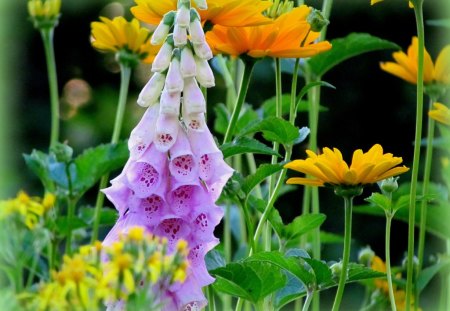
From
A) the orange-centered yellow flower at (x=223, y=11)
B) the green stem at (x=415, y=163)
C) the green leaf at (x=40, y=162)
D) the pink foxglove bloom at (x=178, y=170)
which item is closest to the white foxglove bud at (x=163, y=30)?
the pink foxglove bloom at (x=178, y=170)

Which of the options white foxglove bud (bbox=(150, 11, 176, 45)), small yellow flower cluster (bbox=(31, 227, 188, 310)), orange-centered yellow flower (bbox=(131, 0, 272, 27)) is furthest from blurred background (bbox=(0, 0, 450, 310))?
small yellow flower cluster (bbox=(31, 227, 188, 310))

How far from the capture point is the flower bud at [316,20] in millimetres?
1073

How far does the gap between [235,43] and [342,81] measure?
1800 millimetres

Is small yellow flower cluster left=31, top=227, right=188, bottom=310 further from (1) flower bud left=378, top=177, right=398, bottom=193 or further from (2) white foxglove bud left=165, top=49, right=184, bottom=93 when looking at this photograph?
(1) flower bud left=378, top=177, right=398, bottom=193

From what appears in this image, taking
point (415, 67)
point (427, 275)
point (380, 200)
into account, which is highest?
point (415, 67)

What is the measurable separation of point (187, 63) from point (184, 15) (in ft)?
0.12

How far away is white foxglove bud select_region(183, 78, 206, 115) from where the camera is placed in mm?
832

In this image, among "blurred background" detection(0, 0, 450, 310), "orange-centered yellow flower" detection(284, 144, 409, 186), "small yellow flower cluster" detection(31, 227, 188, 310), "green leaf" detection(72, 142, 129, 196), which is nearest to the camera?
"small yellow flower cluster" detection(31, 227, 188, 310)

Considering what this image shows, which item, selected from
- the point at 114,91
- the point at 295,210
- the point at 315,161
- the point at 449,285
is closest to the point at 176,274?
the point at 315,161

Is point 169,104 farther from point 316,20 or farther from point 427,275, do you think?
point 427,275

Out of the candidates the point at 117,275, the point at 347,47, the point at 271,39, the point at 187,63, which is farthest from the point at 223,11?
the point at 117,275

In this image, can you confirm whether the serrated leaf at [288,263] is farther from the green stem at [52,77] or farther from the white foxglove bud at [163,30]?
the green stem at [52,77]

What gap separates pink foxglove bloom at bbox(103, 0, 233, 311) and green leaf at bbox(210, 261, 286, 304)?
5 cm

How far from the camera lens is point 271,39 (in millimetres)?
1005
